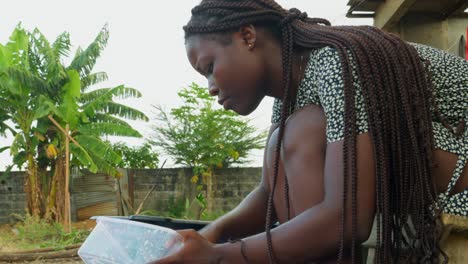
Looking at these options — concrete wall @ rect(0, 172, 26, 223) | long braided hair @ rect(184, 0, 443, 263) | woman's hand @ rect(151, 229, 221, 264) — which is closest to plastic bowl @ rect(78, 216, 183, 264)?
woman's hand @ rect(151, 229, 221, 264)

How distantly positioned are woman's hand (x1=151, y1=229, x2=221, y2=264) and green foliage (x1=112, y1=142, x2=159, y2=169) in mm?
11503

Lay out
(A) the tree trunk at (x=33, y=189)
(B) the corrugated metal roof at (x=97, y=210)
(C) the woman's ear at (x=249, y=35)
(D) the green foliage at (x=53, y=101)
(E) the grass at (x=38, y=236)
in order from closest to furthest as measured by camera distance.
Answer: (C) the woman's ear at (x=249, y=35) → (E) the grass at (x=38, y=236) → (D) the green foliage at (x=53, y=101) → (A) the tree trunk at (x=33, y=189) → (B) the corrugated metal roof at (x=97, y=210)

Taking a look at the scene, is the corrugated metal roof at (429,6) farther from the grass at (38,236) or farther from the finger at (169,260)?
the grass at (38,236)

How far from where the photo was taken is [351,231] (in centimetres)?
88

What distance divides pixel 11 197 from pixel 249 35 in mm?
11565

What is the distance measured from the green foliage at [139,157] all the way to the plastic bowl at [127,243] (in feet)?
36.9

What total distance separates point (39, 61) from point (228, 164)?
3971mm

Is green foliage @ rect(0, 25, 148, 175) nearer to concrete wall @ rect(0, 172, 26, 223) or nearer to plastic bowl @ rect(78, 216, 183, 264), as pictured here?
concrete wall @ rect(0, 172, 26, 223)

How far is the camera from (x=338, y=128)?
0.91m

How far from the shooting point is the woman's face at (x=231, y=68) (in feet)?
3.51

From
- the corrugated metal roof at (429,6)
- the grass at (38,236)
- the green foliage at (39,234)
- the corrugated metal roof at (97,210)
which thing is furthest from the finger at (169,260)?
the corrugated metal roof at (97,210)

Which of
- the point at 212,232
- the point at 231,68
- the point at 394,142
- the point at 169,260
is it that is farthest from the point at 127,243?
the point at 394,142

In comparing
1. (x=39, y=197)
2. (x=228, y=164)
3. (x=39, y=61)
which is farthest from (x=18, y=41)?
(x=228, y=164)

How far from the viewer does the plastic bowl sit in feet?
3.16
